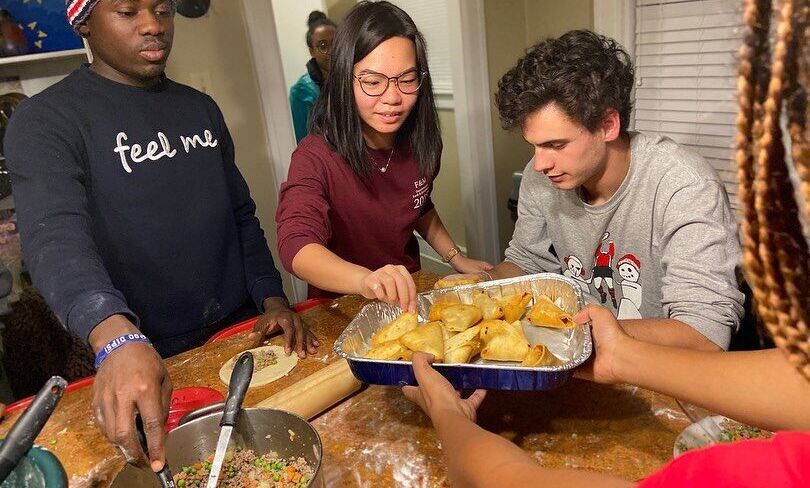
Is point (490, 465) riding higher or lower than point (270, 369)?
higher

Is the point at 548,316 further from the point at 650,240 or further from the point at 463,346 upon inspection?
the point at 650,240

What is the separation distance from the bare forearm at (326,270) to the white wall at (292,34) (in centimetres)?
408

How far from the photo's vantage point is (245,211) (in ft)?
5.89

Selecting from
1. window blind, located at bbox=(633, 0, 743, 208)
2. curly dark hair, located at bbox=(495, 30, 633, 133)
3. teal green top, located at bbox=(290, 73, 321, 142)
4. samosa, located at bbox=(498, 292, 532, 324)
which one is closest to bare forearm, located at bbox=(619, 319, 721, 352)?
samosa, located at bbox=(498, 292, 532, 324)

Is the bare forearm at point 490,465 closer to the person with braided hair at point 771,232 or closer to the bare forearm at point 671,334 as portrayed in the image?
the person with braided hair at point 771,232

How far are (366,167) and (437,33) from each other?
2.30 metres

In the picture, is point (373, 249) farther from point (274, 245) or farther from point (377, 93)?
point (274, 245)

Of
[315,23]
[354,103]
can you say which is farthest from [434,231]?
[315,23]

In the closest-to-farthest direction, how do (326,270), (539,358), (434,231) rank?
(539,358), (326,270), (434,231)

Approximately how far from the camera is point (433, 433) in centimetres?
107

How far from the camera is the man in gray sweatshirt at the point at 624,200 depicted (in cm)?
119

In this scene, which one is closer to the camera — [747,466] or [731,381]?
[747,466]

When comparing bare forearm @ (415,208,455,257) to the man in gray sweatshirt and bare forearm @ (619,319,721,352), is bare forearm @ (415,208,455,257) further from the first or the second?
bare forearm @ (619,319,721,352)

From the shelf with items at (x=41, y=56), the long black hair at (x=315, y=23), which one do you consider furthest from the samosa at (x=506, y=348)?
the long black hair at (x=315, y=23)
